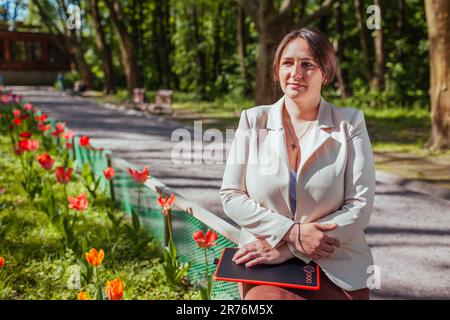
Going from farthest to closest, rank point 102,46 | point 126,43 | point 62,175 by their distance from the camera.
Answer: point 102,46 < point 126,43 < point 62,175

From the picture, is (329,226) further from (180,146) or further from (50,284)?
(180,146)

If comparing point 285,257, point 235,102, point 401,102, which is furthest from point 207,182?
point 235,102

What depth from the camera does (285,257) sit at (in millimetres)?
1936

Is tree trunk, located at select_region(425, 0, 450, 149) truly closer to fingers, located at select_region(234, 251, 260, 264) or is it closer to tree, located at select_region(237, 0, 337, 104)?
tree, located at select_region(237, 0, 337, 104)

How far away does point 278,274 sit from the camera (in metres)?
1.87

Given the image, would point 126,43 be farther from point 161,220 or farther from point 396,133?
point 161,220

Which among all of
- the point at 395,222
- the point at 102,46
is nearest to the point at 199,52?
the point at 102,46

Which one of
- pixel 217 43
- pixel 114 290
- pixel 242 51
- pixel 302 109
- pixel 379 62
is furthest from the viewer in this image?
pixel 217 43

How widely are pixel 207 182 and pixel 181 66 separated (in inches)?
964

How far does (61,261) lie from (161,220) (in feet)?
2.97

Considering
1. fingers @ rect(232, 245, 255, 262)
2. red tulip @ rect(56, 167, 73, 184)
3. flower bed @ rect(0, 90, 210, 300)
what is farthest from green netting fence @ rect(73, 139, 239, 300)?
fingers @ rect(232, 245, 255, 262)

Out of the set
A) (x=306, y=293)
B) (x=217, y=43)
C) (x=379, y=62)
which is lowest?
(x=306, y=293)

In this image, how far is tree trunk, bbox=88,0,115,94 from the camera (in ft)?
86.0

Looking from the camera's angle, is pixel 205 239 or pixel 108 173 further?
pixel 108 173
